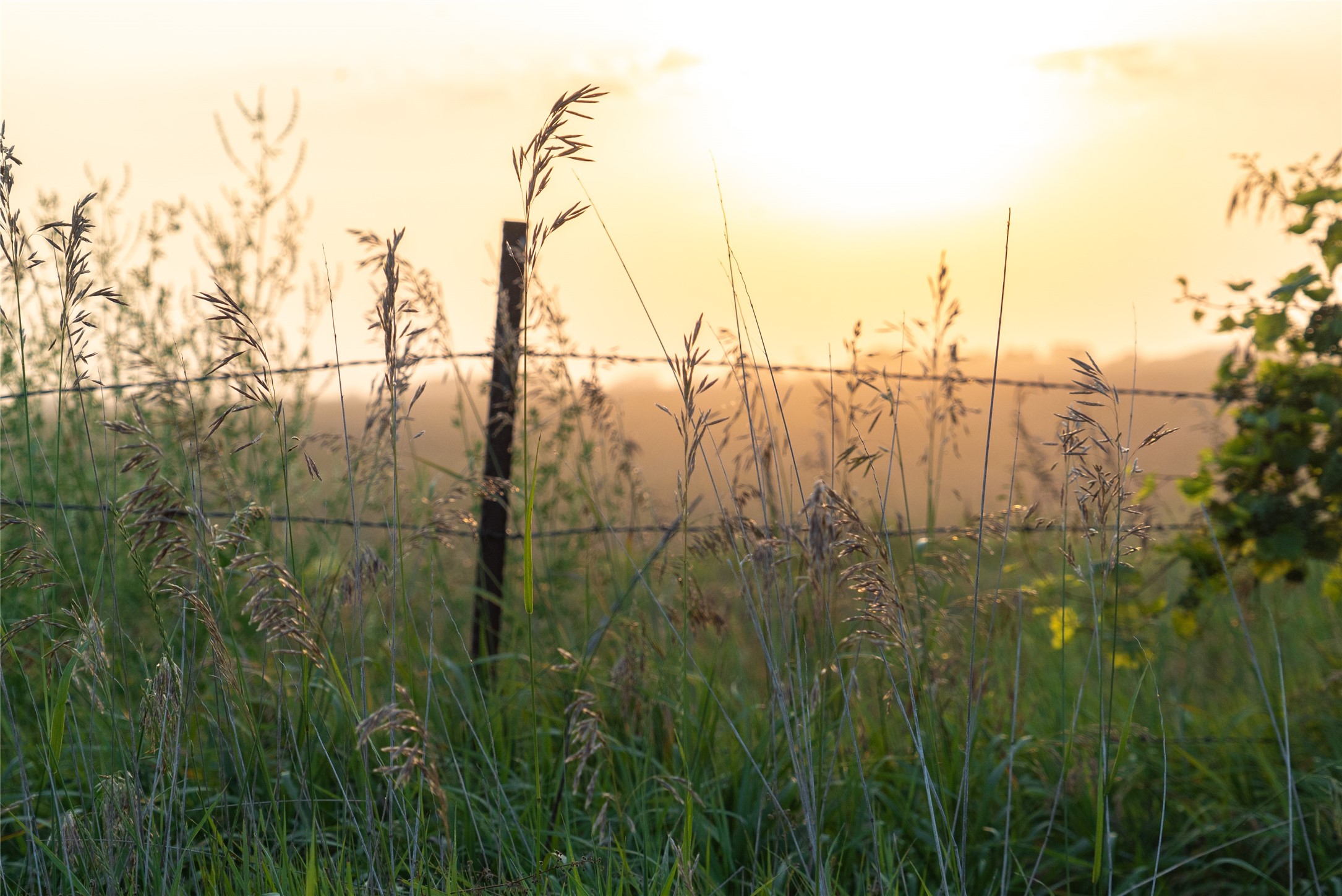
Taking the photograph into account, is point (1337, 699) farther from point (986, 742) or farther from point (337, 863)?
point (337, 863)

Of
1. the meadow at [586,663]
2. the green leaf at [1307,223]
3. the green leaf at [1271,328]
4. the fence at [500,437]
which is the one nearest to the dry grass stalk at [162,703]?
the meadow at [586,663]

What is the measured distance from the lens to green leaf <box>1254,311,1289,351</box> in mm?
3059

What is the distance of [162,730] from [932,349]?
2.16m

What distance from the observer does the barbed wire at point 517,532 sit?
1.92m

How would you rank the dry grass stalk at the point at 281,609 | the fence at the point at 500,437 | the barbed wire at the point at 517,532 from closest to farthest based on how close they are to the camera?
the dry grass stalk at the point at 281,609 < the barbed wire at the point at 517,532 < the fence at the point at 500,437

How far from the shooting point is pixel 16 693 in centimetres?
300

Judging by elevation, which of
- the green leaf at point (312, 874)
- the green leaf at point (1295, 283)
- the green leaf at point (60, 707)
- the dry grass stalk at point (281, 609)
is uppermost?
the green leaf at point (1295, 283)

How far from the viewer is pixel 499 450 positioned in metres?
3.12

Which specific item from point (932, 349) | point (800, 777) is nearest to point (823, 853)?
point (800, 777)

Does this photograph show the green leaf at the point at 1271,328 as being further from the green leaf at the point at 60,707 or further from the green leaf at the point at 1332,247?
the green leaf at the point at 60,707

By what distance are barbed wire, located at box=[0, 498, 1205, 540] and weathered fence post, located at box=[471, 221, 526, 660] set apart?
0.27 feet

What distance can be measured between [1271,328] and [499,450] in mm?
2483

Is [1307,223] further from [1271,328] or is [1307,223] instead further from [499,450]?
[499,450]

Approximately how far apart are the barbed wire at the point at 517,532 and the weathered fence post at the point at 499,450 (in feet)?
0.27
